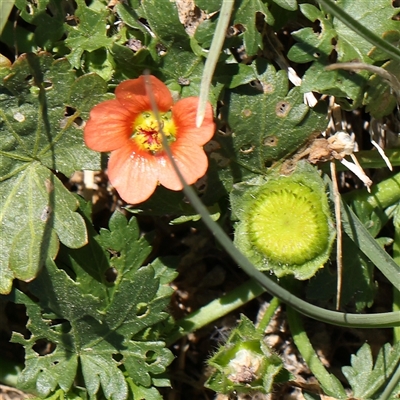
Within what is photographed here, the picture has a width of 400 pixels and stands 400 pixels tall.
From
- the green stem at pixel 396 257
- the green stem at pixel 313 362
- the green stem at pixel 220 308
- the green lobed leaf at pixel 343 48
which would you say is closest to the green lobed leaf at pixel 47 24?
the green lobed leaf at pixel 343 48

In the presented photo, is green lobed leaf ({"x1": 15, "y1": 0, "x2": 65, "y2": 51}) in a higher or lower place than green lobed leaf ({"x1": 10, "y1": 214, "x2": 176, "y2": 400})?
higher

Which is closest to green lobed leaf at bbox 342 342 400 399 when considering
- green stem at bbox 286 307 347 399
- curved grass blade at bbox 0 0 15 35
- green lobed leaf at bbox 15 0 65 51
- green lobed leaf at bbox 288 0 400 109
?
green stem at bbox 286 307 347 399

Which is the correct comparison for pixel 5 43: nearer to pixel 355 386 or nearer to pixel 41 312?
pixel 41 312

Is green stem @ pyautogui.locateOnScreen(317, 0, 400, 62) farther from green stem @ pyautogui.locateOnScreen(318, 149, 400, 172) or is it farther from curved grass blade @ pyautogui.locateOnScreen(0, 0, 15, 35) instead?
curved grass blade @ pyautogui.locateOnScreen(0, 0, 15, 35)

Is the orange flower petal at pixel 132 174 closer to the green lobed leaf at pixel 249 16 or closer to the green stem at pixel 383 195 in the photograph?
the green lobed leaf at pixel 249 16

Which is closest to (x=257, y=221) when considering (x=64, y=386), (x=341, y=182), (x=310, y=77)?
(x=310, y=77)

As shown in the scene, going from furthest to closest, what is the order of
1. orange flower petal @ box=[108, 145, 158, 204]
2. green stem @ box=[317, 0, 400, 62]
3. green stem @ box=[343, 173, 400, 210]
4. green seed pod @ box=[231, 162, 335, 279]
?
1. green stem @ box=[343, 173, 400, 210]
2. orange flower petal @ box=[108, 145, 158, 204]
3. green seed pod @ box=[231, 162, 335, 279]
4. green stem @ box=[317, 0, 400, 62]
